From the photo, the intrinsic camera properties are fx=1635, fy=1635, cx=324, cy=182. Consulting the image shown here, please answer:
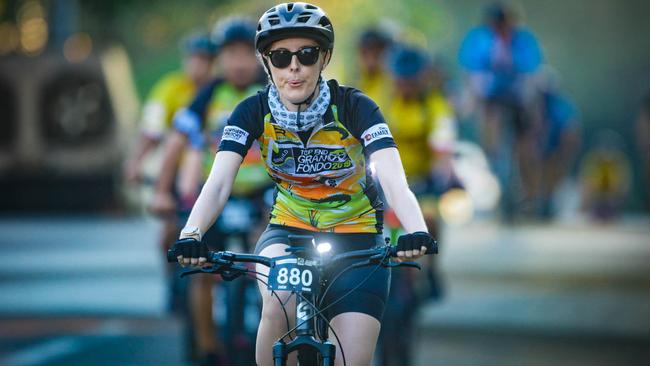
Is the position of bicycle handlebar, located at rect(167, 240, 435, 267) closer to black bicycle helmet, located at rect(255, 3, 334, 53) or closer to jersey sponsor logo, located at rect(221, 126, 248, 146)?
jersey sponsor logo, located at rect(221, 126, 248, 146)

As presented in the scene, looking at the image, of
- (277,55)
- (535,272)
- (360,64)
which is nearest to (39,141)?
(535,272)

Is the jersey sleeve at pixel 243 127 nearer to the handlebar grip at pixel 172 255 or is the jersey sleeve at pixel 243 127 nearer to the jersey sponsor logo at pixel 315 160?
the jersey sponsor logo at pixel 315 160

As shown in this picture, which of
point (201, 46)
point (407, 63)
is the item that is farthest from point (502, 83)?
point (407, 63)

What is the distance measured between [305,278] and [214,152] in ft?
13.7

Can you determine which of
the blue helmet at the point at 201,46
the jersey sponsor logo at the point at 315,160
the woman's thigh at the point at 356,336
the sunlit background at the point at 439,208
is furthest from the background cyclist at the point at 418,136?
the woman's thigh at the point at 356,336

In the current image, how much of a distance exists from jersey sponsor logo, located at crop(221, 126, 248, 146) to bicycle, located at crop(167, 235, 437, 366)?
0.45m

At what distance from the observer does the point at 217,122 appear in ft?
32.7

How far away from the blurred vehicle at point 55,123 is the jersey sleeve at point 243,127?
2076 cm

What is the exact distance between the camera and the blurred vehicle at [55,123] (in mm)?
26562

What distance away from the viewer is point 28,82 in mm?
26609

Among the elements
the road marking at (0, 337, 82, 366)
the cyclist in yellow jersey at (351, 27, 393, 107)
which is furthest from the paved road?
the cyclist in yellow jersey at (351, 27, 393, 107)

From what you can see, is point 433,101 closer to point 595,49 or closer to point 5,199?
point 5,199

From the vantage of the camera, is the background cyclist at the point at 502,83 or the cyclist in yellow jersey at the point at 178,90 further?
the background cyclist at the point at 502,83

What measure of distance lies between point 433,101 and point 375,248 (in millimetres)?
6182
